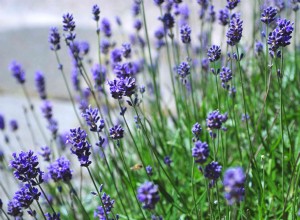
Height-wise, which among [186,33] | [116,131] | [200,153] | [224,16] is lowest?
[200,153]

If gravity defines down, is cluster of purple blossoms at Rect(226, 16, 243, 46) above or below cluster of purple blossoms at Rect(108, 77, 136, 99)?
above

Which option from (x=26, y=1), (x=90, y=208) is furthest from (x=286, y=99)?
(x=26, y=1)

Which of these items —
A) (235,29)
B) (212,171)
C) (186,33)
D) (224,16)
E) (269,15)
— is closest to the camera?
(212,171)

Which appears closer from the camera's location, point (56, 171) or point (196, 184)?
point (56, 171)

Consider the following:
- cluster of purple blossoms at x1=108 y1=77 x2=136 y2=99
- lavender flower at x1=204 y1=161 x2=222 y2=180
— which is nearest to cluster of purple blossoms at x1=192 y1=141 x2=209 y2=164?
lavender flower at x1=204 y1=161 x2=222 y2=180

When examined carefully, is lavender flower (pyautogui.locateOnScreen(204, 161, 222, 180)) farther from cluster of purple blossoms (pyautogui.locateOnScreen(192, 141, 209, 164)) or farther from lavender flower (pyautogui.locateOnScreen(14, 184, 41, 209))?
lavender flower (pyautogui.locateOnScreen(14, 184, 41, 209))

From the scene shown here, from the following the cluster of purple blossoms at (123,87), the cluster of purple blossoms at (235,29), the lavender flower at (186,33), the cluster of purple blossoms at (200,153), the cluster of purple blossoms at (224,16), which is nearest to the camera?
the cluster of purple blossoms at (200,153)

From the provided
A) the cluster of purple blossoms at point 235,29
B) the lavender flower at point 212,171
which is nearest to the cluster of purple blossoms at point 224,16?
the cluster of purple blossoms at point 235,29

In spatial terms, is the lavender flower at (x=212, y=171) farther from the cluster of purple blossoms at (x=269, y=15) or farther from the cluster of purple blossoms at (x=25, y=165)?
the cluster of purple blossoms at (x=269, y=15)

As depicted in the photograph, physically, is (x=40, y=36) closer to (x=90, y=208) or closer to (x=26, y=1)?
(x=26, y=1)

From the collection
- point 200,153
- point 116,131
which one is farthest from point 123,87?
point 200,153

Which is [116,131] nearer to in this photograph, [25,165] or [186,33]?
[25,165]
